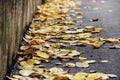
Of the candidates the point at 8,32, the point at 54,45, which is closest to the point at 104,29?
the point at 54,45

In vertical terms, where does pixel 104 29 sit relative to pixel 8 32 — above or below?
below

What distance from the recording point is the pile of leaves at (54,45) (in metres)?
3.68

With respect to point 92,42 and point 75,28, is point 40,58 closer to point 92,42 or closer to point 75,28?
point 92,42

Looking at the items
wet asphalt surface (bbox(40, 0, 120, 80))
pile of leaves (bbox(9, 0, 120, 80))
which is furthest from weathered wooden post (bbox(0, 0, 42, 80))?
wet asphalt surface (bbox(40, 0, 120, 80))

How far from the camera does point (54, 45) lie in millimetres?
4758

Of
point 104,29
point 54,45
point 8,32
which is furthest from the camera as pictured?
point 104,29

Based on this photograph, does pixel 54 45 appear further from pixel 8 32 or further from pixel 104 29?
pixel 104 29

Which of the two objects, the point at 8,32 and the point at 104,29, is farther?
the point at 104,29

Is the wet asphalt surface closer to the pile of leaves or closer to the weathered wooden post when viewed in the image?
the pile of leaves

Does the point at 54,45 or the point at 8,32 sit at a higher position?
the point at 8,32

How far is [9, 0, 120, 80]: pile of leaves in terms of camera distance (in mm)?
3676

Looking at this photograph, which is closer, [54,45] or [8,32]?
[8,32]

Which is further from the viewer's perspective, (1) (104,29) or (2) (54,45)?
(1) (104,29)

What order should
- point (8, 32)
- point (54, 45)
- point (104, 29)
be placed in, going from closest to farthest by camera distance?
point (8, 32)
point (54, 45)
point (104, 29)
